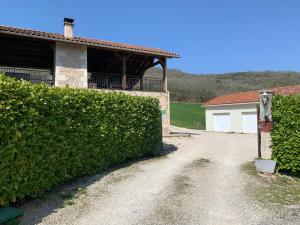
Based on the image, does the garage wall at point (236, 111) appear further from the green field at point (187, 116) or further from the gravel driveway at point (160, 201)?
the gravel driveway at point (160, 201)

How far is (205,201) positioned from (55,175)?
3.73 m

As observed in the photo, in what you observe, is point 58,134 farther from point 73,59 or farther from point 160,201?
point 73,59

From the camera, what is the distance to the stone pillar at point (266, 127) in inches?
430

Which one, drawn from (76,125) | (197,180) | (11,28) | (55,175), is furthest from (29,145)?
(11,28)

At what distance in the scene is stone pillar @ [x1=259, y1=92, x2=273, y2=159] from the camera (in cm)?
1091

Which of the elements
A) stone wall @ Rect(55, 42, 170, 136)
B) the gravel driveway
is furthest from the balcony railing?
the gravel driveway

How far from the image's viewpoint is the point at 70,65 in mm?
18203

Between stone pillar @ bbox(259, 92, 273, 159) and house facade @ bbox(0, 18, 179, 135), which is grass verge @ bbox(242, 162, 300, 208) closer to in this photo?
stone pillar @ bbox(259, 92, 273, 159)

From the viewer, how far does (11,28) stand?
16.6 meters

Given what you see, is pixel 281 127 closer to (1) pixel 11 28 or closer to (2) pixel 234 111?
(1) pixel 11 28

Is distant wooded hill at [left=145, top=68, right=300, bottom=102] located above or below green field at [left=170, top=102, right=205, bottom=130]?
above

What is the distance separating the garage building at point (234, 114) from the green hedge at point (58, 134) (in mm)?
18962

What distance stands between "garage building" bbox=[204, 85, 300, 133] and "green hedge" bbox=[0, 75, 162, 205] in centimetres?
1896

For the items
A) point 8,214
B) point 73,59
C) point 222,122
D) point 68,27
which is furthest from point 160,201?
point 222,122
